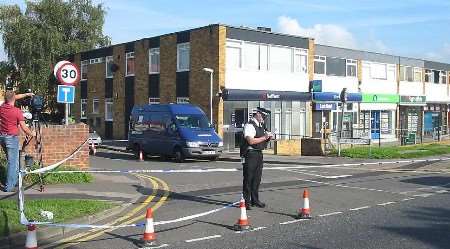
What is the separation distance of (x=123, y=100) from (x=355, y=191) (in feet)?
82.6

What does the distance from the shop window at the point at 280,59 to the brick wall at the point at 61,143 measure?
18421 mm

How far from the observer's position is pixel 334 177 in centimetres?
1634

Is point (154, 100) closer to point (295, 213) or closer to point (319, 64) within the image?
point (319, 64)

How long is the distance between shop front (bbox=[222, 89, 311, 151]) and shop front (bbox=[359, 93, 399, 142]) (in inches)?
282

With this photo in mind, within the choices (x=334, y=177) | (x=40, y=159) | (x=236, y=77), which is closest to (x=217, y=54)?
(x=236, y=77)

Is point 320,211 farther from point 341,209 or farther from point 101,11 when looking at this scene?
point 101,11

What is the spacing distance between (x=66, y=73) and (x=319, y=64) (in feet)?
80.2

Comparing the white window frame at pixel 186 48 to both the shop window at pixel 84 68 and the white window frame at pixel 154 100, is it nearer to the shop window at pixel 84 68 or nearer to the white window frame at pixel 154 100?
the white window frame at pixel 154 100

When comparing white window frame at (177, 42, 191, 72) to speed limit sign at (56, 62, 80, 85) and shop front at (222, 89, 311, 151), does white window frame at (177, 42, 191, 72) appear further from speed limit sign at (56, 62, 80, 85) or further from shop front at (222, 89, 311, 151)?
speed limit sign at (56, 62, 80, 85)

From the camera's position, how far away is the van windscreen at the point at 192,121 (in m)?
22.5

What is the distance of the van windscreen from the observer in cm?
2253

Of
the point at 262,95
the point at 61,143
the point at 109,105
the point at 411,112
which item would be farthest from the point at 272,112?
the point at 411,112

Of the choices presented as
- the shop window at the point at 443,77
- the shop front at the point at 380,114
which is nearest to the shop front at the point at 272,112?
the shop front at the point at 380,114

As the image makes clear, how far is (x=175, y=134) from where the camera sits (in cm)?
2228
